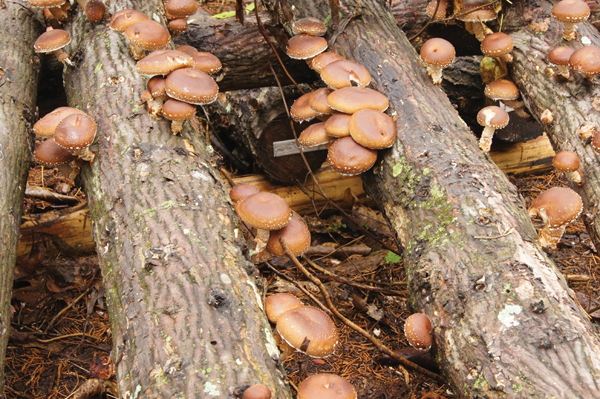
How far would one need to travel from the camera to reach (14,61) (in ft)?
13.6

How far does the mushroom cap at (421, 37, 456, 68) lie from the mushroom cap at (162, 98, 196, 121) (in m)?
2.16

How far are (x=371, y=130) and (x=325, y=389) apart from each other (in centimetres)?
198

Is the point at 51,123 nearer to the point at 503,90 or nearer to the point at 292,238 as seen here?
the point at 292,238

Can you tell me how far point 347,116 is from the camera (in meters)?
3.68

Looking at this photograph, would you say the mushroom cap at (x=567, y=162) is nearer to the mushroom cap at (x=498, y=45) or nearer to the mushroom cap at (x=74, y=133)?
the mushroom cap at (x=498, y=45)

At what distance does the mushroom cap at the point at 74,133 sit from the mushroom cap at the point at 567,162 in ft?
12.0

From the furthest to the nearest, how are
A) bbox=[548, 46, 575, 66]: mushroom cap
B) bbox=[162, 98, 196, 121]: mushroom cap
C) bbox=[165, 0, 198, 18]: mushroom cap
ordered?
bbox=[165, 0, 198, 18]: mushroom cap → bbox=[548, 46, 575, 66]: mushroom cap → bbox=[162, 98, 196, 121]: mushroom cap

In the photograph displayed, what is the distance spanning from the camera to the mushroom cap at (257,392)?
2.10 m

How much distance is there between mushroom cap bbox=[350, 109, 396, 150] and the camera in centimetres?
352

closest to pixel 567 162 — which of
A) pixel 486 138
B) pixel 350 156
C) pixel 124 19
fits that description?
pixel 486 138

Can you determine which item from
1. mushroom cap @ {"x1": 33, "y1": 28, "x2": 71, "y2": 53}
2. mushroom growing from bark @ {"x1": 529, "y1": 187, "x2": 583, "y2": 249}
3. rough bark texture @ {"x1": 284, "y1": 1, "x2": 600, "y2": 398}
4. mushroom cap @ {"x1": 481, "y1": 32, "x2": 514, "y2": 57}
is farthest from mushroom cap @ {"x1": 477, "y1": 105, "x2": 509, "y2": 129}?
mushroom cap @ {"x1": 33, "y1": 28, "x2": 71, "y2": 53}

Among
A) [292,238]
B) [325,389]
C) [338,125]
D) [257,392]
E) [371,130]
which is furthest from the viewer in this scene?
[338,125]

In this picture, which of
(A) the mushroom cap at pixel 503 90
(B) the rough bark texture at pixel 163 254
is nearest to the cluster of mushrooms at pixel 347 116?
(B) the rough bark texture at pixel 163 254

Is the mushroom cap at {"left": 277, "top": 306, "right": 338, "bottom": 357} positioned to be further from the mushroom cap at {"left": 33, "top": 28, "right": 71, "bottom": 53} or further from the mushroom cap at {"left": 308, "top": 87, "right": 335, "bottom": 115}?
the mushroom cap at {"left": 33, "top": 28, "right": 71, "bottom": 53}
